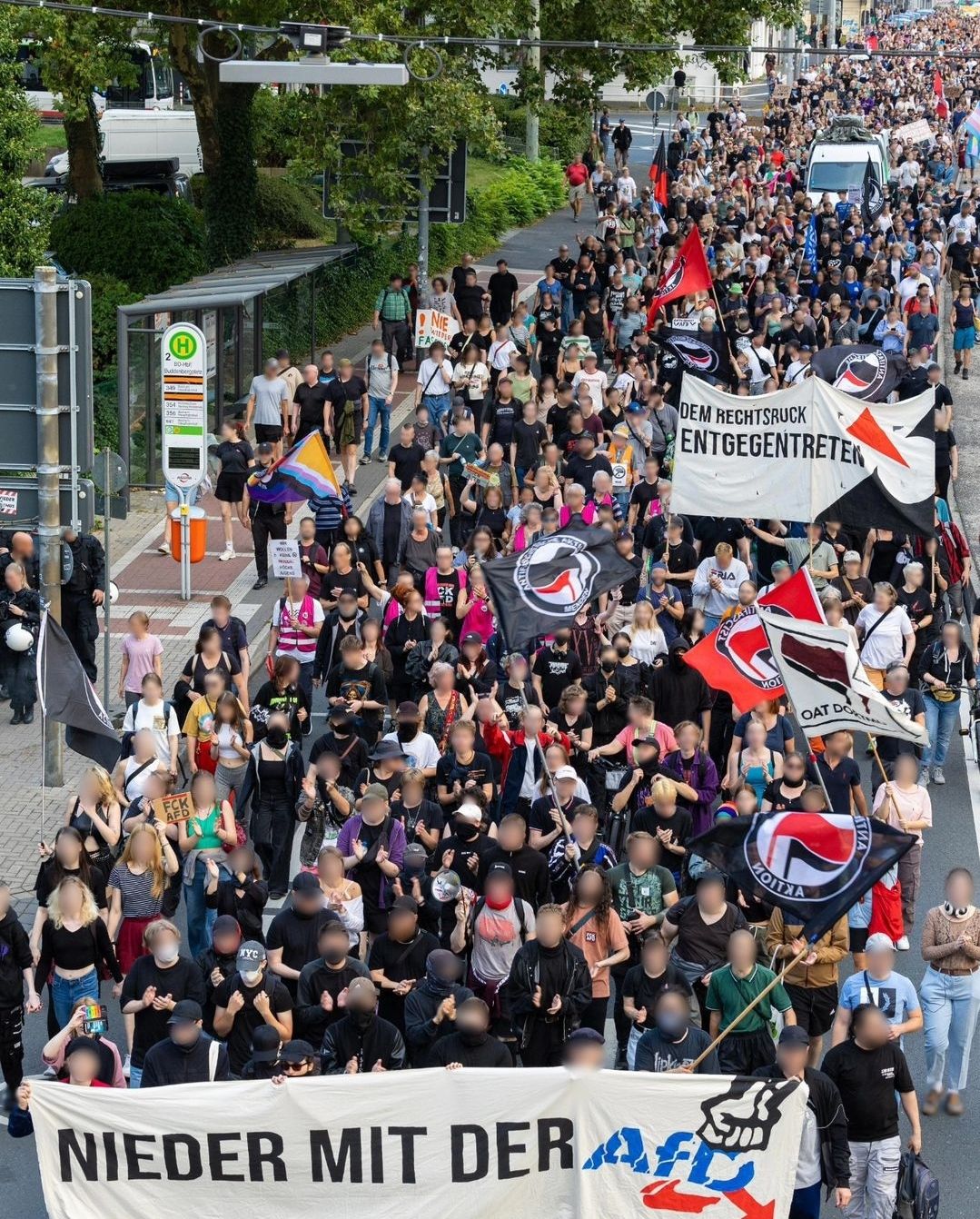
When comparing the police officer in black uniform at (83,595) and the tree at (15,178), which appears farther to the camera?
the tree at (15,178)

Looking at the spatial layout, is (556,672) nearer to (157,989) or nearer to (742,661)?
(742,661)

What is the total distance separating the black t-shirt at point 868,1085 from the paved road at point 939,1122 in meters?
0.79

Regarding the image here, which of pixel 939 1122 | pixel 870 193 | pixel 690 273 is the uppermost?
pixel 870 193

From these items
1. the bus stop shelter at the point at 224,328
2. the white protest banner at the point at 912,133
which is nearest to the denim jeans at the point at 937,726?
the bus stop shelter at the point at 224,328

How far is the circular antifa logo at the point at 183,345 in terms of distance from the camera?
61.4 feet

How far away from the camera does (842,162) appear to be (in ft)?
132

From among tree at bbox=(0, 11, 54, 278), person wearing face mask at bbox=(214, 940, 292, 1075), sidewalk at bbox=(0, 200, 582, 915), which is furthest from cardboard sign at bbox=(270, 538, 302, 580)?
tree at bbox=(0, 11, 54, 278)

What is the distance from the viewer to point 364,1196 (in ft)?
28.9

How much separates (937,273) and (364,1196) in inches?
1037

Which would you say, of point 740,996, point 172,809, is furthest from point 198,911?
point 740,996

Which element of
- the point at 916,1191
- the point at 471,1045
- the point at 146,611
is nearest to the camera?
the point at 916,1191

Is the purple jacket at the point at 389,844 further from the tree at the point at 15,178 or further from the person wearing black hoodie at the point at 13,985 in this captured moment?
the tree at the point at 15,178

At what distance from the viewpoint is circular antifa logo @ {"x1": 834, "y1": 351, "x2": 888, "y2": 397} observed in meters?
19.9

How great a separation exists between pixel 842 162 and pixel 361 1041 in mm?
33382
